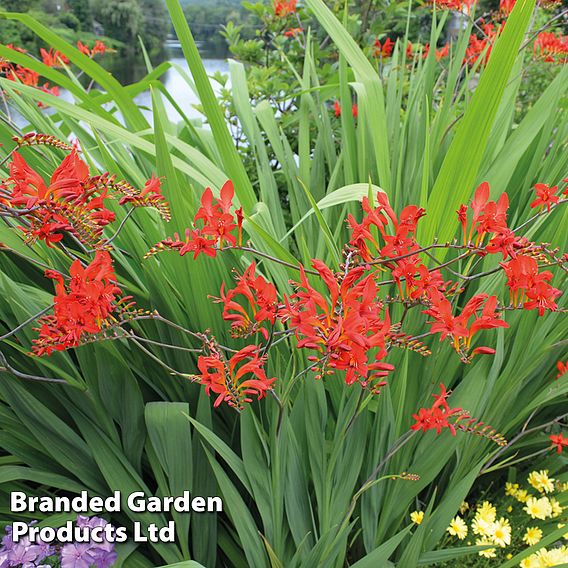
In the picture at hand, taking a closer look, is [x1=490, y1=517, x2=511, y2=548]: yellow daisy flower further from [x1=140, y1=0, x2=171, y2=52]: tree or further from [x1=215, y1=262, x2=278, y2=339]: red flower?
[x1=140, y1=0, x2=171, y2=52]: tree

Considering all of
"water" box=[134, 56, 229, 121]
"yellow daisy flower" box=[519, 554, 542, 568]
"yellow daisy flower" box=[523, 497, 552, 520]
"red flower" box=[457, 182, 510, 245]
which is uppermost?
"water" box=[134, 56, 229, 121]

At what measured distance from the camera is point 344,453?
2.73 ft

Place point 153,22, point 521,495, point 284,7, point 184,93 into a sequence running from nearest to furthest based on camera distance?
1. point 521,495
2. point 284,7
3. point 184,93
4. point 153,22

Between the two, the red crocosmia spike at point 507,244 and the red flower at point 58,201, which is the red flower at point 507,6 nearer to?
the red crocosmia spike at point 507,244

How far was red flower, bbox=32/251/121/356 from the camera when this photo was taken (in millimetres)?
618

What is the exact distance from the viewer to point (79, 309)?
2.02 ft

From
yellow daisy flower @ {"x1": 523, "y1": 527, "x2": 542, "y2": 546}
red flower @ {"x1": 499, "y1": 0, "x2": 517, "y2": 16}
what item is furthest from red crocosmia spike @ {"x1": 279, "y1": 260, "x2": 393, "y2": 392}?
red flower @ {"x1": 499, "y1": 0, "x2": 517, "y2": 16}

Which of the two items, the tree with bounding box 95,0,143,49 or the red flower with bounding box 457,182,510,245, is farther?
the tree with bounding box 95,0,143,49

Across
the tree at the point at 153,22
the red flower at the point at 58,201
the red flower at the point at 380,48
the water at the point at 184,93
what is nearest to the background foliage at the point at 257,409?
the red flower at the point at 58,201

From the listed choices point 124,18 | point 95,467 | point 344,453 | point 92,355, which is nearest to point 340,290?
point 344,453

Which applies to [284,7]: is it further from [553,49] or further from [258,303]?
[258,303]

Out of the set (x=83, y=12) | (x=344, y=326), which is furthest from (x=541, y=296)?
(x=83, y=12)

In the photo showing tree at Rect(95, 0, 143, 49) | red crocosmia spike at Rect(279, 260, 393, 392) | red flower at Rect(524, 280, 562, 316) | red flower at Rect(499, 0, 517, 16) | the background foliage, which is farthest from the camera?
tree at Rect(95, 0, 143, 49)

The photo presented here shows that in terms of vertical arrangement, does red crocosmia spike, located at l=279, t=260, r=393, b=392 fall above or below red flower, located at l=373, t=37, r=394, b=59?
below
